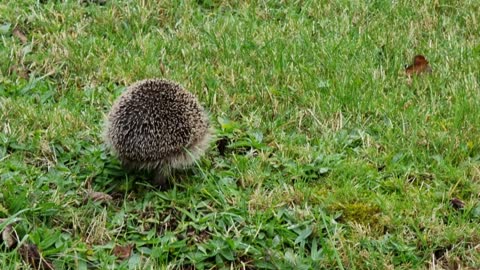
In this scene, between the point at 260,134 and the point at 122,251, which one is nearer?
the point at 122,251

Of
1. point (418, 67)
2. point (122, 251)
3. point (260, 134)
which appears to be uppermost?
point (418, 67)

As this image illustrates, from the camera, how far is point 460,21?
6.64 metres

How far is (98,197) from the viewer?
14.8 feet

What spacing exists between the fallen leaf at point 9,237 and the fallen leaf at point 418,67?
10.7ft

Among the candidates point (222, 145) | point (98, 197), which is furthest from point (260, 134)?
point (98, 197)

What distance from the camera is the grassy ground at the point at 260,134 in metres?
4.16

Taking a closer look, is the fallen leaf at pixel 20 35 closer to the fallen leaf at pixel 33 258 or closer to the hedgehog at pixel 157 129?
the hedgehog at pixel 157 129

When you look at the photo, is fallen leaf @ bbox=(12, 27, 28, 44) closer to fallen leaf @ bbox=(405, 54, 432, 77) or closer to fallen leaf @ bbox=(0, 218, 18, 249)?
fallen leaf @ bbox=(0, 218, 18, 249)

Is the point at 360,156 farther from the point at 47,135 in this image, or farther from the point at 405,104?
the point at 47,135

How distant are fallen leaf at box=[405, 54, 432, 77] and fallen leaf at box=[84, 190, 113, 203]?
2609 mm

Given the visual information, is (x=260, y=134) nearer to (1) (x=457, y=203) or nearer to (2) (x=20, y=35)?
(1) (x=457, y=203)

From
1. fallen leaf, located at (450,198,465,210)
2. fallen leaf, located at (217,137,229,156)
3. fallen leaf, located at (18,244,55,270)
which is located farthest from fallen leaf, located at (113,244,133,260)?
fallen leaf, located at (450,198,465,210)

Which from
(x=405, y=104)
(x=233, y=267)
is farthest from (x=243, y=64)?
(x=233, y=267)

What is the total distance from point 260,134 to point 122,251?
1.44 m
